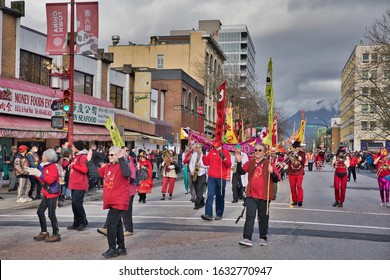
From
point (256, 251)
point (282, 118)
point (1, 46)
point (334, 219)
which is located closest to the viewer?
point (256, 251)

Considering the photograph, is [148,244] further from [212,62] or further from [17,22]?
[212,62]

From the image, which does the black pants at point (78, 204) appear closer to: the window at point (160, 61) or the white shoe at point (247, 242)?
the white shoe at point (247, 242)

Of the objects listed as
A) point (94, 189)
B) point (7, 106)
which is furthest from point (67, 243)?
point (7, 106)

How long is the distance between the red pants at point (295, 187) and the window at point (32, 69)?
47.3ft

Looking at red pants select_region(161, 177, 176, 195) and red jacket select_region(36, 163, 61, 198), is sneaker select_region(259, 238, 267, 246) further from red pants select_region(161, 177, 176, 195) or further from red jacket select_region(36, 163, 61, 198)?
red pants select_region(161, 177, 176, 195)

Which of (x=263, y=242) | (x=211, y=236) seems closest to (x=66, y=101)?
(x=211, y=236)

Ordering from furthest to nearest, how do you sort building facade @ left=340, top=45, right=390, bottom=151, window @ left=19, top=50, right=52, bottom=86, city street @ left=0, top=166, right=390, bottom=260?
building facade @ left=340, top=45, right=390, bottom=151
window @ left=19, top=50, right=52, bottom=86
city street @ left=0, top=166, right=390, bottom=260

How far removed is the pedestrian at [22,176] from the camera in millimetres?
15297

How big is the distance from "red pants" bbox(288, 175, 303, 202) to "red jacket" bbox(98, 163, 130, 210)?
26.4 ft

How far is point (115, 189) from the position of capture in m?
7.34

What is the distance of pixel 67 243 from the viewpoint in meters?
8.53

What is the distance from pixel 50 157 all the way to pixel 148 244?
7.67ft

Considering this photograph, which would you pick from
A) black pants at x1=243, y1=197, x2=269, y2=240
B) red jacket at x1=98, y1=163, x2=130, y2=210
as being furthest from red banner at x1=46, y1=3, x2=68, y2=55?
black pants at x1=243, y1=197, x2=269, y2=240

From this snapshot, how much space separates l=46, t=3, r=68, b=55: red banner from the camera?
774 inches
